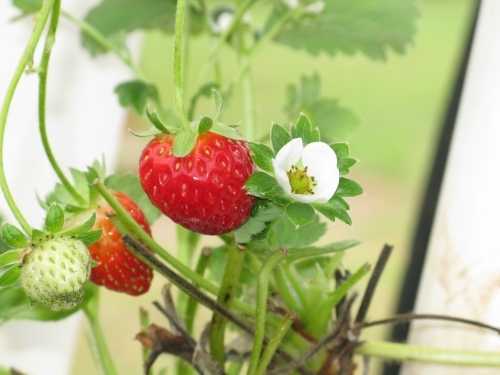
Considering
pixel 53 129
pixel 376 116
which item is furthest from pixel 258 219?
pixel 376 116

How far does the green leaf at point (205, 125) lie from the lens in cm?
33

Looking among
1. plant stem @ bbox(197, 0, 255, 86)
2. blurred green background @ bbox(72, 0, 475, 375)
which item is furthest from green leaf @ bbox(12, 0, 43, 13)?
blurred green background @ bbox(72, 0, 475, 375)

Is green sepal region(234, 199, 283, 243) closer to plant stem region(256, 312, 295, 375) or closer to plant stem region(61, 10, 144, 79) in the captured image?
plant stem region(256, 312, 295, 375)

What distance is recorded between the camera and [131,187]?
1.61 ft

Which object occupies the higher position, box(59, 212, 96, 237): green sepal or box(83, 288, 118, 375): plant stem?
box(59, 212, 96, 237): green sepal

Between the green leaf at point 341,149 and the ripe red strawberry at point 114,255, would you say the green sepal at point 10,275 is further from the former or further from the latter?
the green leaf at point 341,149

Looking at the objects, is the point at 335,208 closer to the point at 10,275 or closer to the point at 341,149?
the point at 341,149

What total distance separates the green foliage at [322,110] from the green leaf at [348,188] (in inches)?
12.2

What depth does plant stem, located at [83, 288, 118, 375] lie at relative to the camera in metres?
0.51

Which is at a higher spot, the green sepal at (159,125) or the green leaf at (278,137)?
the green leaf at (278,137)

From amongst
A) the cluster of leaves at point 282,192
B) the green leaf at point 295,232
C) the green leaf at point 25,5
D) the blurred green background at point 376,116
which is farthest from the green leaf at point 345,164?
the blurred green background at point 376,116

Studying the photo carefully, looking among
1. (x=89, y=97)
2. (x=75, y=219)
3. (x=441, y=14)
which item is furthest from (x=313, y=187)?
(x=441, y=14)

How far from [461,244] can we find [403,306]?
472 millimetres

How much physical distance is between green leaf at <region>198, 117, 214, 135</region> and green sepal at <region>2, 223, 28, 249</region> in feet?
0.36
